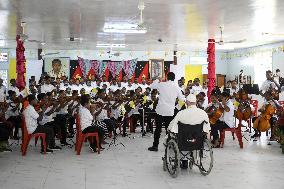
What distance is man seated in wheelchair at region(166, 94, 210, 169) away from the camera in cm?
491

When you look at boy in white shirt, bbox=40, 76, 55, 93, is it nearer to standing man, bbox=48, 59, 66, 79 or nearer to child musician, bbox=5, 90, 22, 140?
child musician, bbox=5, 90, 22, 140

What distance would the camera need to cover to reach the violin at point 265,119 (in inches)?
298

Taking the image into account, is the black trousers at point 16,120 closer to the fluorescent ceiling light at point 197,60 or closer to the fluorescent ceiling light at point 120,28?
the fluorescent ceiling light at point 120,28

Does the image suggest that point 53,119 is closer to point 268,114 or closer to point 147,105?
point 147,105

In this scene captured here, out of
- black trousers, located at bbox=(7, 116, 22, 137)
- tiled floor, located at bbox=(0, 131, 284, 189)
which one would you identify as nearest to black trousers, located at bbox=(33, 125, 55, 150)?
tiled floor, located at bbox=(0, 131, 284, 189)

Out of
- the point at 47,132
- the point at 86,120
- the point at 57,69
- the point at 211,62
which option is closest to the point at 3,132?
the point at 47,132

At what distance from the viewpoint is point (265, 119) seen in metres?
7.71

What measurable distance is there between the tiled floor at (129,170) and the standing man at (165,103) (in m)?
0.38

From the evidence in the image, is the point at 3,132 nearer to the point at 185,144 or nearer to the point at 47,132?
the point at 47,132

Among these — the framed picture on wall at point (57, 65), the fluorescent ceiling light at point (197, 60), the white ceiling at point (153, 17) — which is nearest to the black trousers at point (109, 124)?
the white ceiling at point (153, 17)

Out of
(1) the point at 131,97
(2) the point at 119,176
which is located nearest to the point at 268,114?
(1) the point at 131,97

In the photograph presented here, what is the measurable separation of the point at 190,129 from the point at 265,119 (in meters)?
3.35

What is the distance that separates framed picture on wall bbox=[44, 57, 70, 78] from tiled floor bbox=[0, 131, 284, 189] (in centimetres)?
1205

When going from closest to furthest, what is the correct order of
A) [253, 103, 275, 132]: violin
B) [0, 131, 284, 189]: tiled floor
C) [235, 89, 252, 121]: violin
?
[0, 131, 284, 189]: tiled floor
[253, 103, 275, 132]: violin
[235, 89, 252, 121]: violin
